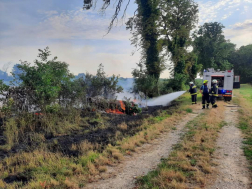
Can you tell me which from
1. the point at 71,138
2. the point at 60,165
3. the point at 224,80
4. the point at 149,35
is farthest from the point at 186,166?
the point at 149,35

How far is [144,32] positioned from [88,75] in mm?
12587

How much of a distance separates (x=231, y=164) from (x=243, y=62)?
50522 mm

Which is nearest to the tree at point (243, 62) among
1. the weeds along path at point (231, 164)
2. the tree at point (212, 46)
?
the tree at point (212, 46)

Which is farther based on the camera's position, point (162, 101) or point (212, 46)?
point (212, 46)

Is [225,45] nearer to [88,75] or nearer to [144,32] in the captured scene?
[144,32]

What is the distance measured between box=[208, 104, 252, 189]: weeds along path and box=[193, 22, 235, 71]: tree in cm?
4083

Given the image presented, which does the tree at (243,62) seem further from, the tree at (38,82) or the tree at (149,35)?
the tree at (38,82)

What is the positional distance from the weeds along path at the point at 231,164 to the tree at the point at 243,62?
45829 mm

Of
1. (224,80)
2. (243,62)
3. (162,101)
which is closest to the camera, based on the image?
(224,80)

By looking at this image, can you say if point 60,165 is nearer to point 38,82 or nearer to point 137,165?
point 137,165

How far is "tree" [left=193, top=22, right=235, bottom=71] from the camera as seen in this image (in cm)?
4362

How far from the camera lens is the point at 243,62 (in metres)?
46.5

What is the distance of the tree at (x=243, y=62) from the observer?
1788 inches

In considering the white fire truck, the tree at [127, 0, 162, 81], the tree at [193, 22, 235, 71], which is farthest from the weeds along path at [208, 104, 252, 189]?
the tree at [193, 22, 235, 71]
